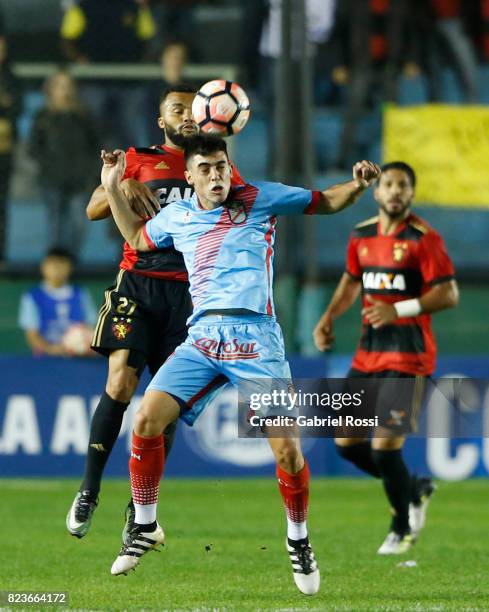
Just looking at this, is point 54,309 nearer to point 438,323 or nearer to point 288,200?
point 438,323

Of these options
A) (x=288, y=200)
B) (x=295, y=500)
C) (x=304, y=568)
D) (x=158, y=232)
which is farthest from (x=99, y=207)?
(x=304, y=568)

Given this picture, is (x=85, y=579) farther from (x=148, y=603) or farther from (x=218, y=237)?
(x=218, y=237)

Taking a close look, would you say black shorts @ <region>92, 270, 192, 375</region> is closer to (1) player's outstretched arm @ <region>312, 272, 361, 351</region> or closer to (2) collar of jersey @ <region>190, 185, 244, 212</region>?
(2) collar of jersey @ <region>190, 185, 244, 212</region>

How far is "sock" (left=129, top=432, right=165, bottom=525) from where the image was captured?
661cm

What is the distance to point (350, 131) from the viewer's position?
1407 centimetres

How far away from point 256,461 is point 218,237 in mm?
6164

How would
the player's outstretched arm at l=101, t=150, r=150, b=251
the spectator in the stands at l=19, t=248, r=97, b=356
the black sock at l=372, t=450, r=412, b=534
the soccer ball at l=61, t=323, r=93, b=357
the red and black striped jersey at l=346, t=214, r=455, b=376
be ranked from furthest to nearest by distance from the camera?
the spectator in the stands at l=19, t=248, r=97, b=356, the soccer ball at l=61, t=323, r=93, b=357, the red and black striped jersey at l=346, t=214, r=455, b=376, the black sock at l=372, t=450, r=412, b=534, the player's outstretched arm at l=101, t=150, r=150, b=251

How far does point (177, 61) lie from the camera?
13.5 meters

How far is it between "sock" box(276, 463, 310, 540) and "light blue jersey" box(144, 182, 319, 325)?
76 centimetres

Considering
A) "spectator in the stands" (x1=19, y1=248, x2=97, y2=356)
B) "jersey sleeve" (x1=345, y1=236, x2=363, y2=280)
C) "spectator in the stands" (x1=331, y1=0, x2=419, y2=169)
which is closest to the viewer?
"jersey sleeve" (x1=345, y1=236, x2=363, y2=280)

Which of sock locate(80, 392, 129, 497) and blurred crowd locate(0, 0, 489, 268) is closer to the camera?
sock locate(80, 392, 129, 497)

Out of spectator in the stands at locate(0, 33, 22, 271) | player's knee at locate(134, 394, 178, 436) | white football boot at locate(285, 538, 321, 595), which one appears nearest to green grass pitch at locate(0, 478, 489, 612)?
white football boot at locate(285, 538, 321, 595)

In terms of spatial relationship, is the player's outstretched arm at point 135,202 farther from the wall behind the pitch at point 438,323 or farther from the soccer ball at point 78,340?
the wall behind the pitch at point 438,323

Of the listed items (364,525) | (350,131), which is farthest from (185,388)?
(350,131)
